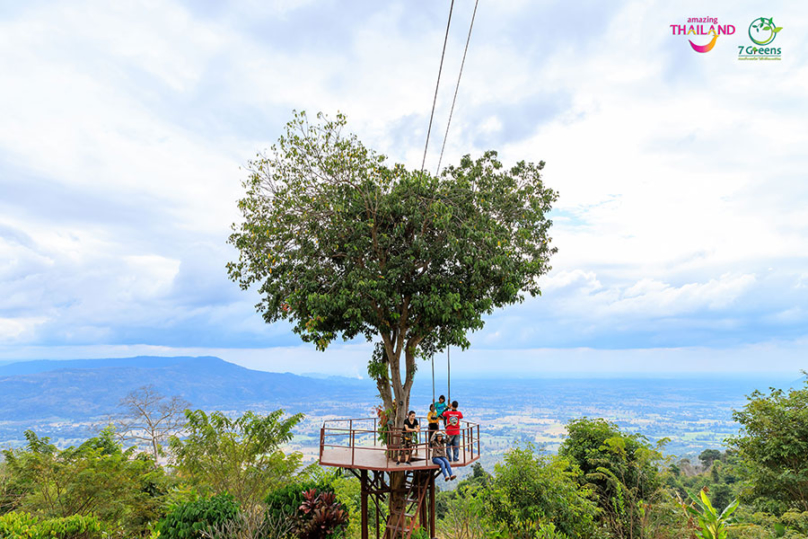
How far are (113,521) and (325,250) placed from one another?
34.8ft

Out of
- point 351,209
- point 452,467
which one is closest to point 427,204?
point 351,209

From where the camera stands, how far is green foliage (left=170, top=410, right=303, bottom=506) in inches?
727

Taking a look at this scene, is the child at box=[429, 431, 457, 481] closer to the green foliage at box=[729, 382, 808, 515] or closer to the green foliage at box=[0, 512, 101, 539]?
the green foliage at box=[0, 512, 101, 539]

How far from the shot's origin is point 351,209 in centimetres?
1611

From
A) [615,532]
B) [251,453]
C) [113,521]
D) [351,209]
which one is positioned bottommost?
[615,532]

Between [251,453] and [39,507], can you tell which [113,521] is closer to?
[39,507]

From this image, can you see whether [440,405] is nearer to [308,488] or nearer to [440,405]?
[440,405]

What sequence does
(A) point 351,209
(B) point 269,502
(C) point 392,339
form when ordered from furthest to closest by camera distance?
1. (C) point 392,339
2. (A) point 351,209
3. (B) point 269,502

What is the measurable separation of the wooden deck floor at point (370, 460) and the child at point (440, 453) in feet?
0.57

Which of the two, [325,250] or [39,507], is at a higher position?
[325,250]

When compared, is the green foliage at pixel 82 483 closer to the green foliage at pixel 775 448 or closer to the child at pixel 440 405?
the child at pixel 440 405

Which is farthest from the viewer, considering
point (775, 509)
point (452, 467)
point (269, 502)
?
point (775, 509)

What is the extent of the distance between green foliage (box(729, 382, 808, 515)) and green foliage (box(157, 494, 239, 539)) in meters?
20.5

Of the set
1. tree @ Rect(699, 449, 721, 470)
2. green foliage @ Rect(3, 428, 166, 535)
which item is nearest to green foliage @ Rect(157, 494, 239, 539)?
green foliage @ Rect(3, 428, 166, 535)
